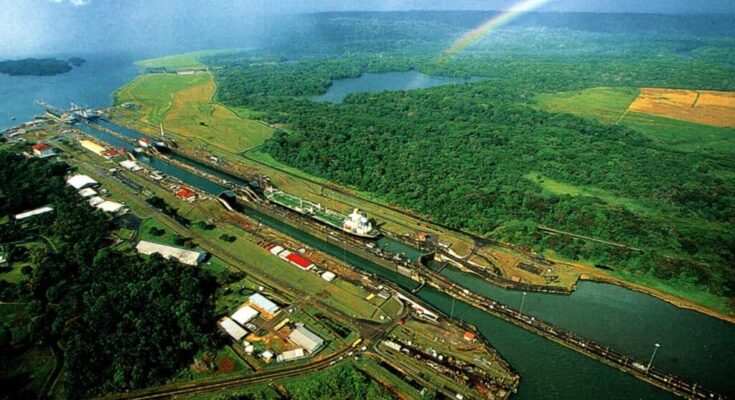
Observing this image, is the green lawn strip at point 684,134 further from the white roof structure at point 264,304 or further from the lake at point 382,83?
the white roof structure at point 264,304

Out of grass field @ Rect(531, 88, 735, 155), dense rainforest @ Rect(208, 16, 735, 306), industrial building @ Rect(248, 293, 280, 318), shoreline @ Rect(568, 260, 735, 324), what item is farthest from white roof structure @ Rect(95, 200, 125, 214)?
grass field @ Rect(531, 88, 735, 155)

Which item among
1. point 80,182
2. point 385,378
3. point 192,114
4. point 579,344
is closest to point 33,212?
point 80,182

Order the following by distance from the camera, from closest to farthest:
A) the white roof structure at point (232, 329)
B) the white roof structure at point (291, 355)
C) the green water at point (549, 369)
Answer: the green water at point (549, 369) < the white roof structure at point (291, 355) < the white roof structure at point (232, 329)

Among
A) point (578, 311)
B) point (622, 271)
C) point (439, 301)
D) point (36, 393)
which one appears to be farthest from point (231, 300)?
point (622, 271)

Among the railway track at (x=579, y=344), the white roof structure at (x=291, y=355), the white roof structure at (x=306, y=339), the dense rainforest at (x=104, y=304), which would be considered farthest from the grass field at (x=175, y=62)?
the white roof structure at (x=291, y=355)

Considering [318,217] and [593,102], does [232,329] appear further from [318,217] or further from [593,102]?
[593,102]

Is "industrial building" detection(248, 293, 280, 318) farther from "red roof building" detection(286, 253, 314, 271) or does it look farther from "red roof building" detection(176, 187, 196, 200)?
"red roof building" detection(176, 187, 196, 200)

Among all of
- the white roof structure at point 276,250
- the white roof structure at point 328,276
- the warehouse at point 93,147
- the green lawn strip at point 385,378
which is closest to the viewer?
the green lawn strip at point 385,378
